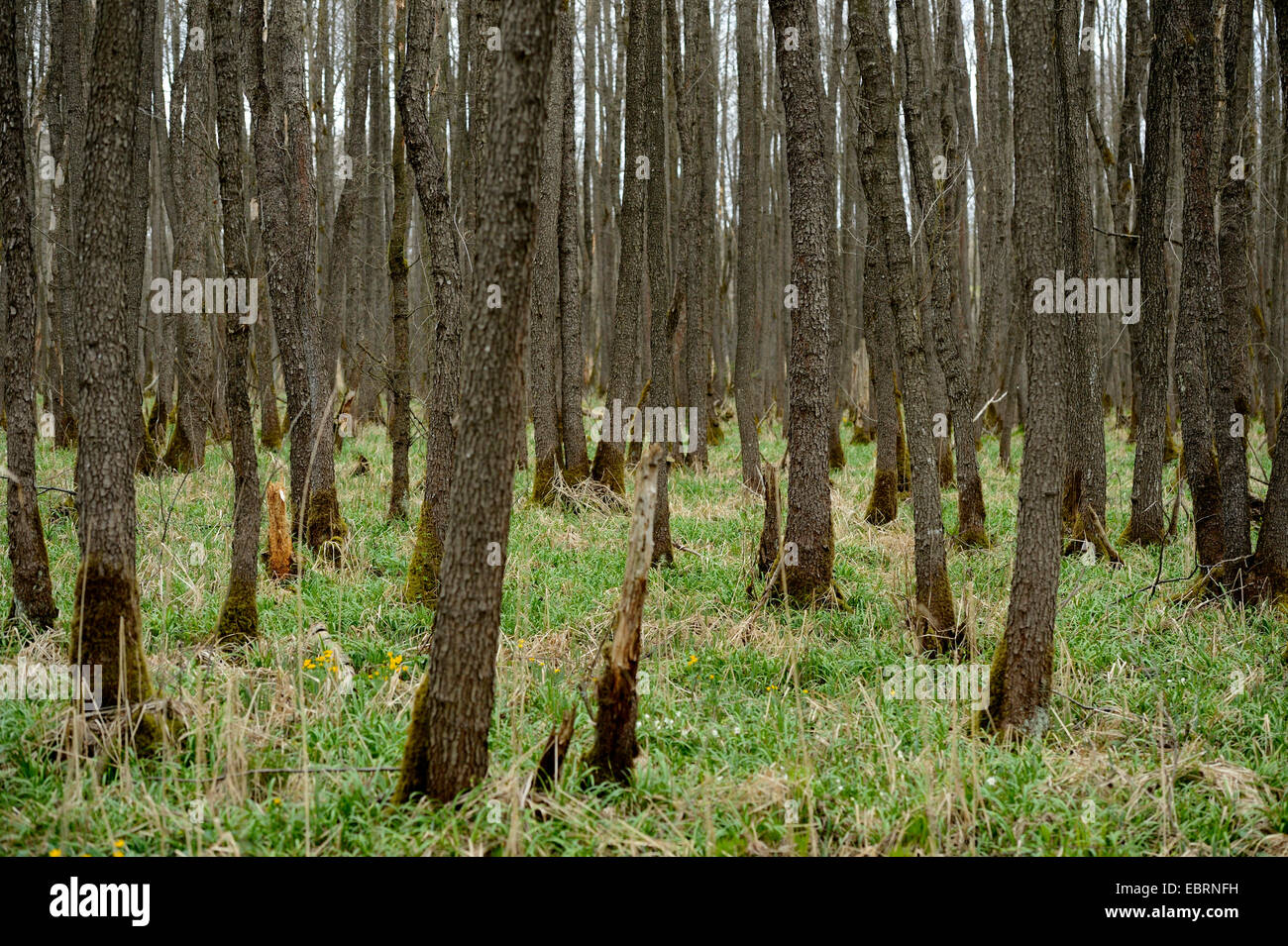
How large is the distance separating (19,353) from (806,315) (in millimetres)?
4683

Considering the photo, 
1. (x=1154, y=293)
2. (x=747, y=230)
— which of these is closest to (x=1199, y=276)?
(x=1154, y=293)

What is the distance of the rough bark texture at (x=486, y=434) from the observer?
10.0 ft

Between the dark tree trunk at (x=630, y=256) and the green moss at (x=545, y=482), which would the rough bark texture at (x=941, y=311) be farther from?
the green moss at (x=545, y=482)

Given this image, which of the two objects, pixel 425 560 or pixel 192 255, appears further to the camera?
pixel 192 255

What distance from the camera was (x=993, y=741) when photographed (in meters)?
4.15

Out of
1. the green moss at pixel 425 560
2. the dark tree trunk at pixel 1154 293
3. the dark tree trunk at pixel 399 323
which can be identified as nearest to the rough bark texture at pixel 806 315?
the green moss at pixel 425 560

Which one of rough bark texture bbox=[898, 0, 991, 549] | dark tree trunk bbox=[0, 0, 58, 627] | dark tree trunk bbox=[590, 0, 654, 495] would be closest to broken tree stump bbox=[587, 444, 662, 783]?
dark tree trunk bbox=[0, 0, 58, 627]

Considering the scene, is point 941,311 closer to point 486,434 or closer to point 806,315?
point 806,315

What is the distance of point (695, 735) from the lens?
421 cm

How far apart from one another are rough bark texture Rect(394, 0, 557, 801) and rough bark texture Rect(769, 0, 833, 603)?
343 cm

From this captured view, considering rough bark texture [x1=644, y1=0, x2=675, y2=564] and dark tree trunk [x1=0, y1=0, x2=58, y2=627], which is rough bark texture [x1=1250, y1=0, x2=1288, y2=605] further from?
dark tree trunk [x1=0, y1=0, x2=58, y2=627]

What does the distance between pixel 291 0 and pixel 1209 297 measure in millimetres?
7184
